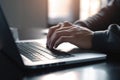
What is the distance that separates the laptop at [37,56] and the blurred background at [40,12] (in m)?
1.51

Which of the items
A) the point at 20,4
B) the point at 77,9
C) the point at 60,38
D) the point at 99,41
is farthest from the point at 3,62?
the point at 77,9

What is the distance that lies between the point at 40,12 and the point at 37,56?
5.73 ft

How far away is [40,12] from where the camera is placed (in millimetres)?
2422

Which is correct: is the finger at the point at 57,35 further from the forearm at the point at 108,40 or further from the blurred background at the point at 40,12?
the blurred background at the point at 40,12

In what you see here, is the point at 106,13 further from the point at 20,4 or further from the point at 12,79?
the point at 20,4

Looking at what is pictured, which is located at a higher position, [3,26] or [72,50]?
[3,26]

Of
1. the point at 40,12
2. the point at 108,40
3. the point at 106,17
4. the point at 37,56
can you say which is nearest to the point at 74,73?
the point at 37,56

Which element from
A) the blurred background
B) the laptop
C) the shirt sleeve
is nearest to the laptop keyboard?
the laptop

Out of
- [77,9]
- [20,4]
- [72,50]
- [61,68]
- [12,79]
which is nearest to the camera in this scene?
[12,79]

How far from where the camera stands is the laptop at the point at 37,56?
596mm

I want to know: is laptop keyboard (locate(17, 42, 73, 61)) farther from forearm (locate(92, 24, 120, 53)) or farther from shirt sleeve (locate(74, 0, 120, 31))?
shirt sleeve (locate(74, 0, 120, 31))

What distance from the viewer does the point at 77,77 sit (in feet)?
1.86

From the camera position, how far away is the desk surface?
56 cm

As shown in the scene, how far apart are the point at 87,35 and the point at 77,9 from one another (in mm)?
1807
